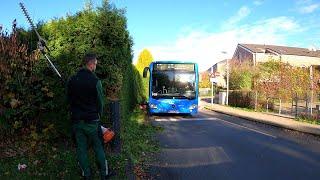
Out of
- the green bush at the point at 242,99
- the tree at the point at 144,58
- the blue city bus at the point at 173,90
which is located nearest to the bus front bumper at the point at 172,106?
the blue city bus at the point at 173,90

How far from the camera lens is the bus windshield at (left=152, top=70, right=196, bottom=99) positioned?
2361cm

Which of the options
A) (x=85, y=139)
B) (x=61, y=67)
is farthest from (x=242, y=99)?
(x=85, y=139)

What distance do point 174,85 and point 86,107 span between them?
666 inches

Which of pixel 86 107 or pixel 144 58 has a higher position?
pixel 144 58

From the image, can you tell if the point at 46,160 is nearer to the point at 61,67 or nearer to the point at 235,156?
the point at 61,67

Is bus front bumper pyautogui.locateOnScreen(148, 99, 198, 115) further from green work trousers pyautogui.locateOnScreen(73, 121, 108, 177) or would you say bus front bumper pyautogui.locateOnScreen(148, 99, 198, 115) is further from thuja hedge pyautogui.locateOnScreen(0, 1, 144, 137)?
green work trousers pyautogui.locateOnScreen(73, 121, 108, 177)

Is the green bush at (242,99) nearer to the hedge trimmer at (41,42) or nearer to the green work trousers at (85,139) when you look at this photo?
the hedge trimmer at (41,42)

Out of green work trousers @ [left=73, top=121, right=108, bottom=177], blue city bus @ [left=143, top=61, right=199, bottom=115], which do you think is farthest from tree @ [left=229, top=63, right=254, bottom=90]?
green work trousers @ [left=73, top=121, right=108, bottom=177]

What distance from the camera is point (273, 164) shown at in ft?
32.3

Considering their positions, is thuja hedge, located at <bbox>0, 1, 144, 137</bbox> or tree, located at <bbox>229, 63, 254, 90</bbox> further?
tree, located at <bbox>229, 63, 254, 90</bbox>

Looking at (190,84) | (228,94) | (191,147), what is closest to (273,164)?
(191,147)

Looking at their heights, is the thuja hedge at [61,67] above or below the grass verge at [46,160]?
above

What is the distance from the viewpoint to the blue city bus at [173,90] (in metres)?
23.5

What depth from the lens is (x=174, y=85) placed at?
2366 cm
